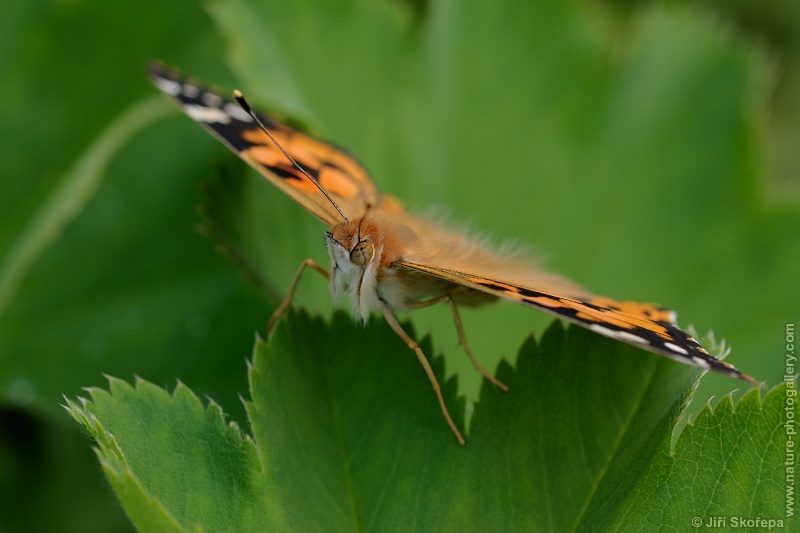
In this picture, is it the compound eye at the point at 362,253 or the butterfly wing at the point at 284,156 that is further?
the butterfly wing at the point at 284,156

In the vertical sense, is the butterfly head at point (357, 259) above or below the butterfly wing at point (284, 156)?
below

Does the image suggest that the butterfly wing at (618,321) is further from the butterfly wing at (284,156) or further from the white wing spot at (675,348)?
the butterfly wing at (284,156)

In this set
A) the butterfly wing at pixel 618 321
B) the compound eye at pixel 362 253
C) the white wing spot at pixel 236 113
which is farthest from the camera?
the white wing spot at pixel 236 113

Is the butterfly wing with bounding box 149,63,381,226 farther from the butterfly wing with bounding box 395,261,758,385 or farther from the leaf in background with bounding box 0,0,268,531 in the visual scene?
the butterfly wing with bounding box 395,261,758,385

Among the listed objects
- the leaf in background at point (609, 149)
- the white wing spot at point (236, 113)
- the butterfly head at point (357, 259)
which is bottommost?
the butterfly head at point (357, 259)

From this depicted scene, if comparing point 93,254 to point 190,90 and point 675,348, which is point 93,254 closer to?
point 190,90

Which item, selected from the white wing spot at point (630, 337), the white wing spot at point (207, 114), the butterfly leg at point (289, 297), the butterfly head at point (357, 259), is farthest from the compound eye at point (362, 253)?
the white wing spot at point (630, 337)

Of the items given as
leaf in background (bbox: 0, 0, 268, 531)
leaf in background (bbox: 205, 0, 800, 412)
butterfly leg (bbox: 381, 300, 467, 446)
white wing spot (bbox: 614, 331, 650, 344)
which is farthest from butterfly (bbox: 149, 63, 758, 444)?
leaf in background (bbox: 205, 0, 800, 412)
